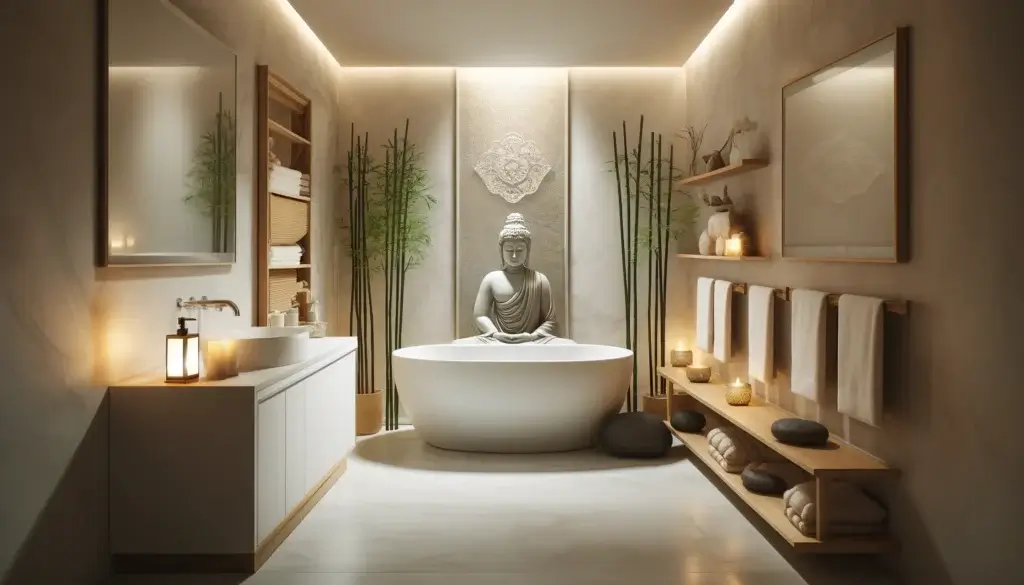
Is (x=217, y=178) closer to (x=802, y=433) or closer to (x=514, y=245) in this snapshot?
(x=514, y=245)

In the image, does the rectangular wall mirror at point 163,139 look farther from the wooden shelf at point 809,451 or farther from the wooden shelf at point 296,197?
the wooden shelf at point 809,451

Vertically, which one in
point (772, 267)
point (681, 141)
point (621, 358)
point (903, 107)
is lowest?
point (621, 358)

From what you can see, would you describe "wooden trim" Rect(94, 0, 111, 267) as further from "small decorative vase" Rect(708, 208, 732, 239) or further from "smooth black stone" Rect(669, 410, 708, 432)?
"smooth black stone" Rect(669, 410, 708, 432)

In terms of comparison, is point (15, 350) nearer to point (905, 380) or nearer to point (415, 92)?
point (905, 380)

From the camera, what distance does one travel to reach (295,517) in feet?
12.3

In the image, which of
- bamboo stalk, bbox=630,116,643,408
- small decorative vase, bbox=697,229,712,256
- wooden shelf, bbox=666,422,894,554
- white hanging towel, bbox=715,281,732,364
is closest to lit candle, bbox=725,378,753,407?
wooden shelf, bbox=666,422,894,554

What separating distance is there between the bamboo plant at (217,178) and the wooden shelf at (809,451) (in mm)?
2680

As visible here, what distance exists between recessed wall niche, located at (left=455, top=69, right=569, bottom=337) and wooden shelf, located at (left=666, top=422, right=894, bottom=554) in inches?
98.9

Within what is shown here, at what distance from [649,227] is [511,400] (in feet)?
6.80

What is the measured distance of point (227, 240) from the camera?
4012mm

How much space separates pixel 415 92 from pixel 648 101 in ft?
5.96

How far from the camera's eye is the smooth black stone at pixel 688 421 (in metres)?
5.29

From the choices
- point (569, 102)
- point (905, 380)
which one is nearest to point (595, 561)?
point (905, 380)

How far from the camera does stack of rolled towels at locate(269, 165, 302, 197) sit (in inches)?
185
